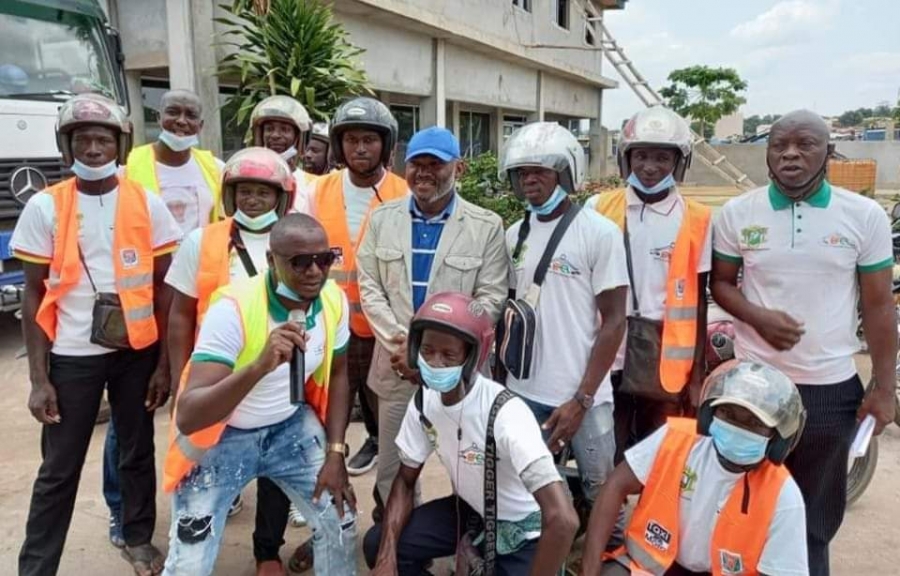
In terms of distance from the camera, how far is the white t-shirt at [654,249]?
2.98m

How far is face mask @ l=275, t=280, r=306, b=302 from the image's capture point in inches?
97.0

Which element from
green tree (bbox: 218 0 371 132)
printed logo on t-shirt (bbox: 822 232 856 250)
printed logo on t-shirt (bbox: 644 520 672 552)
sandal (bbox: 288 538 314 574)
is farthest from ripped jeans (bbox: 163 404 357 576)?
green tree (bbox: 218 0 371 132)

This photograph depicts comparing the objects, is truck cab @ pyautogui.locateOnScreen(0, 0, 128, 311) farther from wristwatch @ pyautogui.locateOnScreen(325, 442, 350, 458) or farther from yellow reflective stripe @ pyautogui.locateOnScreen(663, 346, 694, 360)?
yellow reflective stripe @ pyautogui.locateOnScreen(663, 346, 694, 360)

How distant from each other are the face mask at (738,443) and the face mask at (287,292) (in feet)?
4.85

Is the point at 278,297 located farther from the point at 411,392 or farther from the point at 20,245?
the point at 20,245

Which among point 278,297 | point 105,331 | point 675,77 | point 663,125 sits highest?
point 675,77

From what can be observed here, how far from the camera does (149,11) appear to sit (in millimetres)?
8914

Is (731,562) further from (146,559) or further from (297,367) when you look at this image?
(146,559)

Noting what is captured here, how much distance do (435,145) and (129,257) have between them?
139cm

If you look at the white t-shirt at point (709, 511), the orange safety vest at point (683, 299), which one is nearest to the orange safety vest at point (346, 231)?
the orange safety vest at point (683, 299)

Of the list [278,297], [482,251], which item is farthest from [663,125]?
[278,297]

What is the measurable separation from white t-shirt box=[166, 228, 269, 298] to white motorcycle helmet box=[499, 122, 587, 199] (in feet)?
3.44

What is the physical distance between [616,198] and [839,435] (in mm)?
1321

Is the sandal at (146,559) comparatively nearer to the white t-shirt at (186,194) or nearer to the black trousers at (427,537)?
the black trousers at (427,537)
